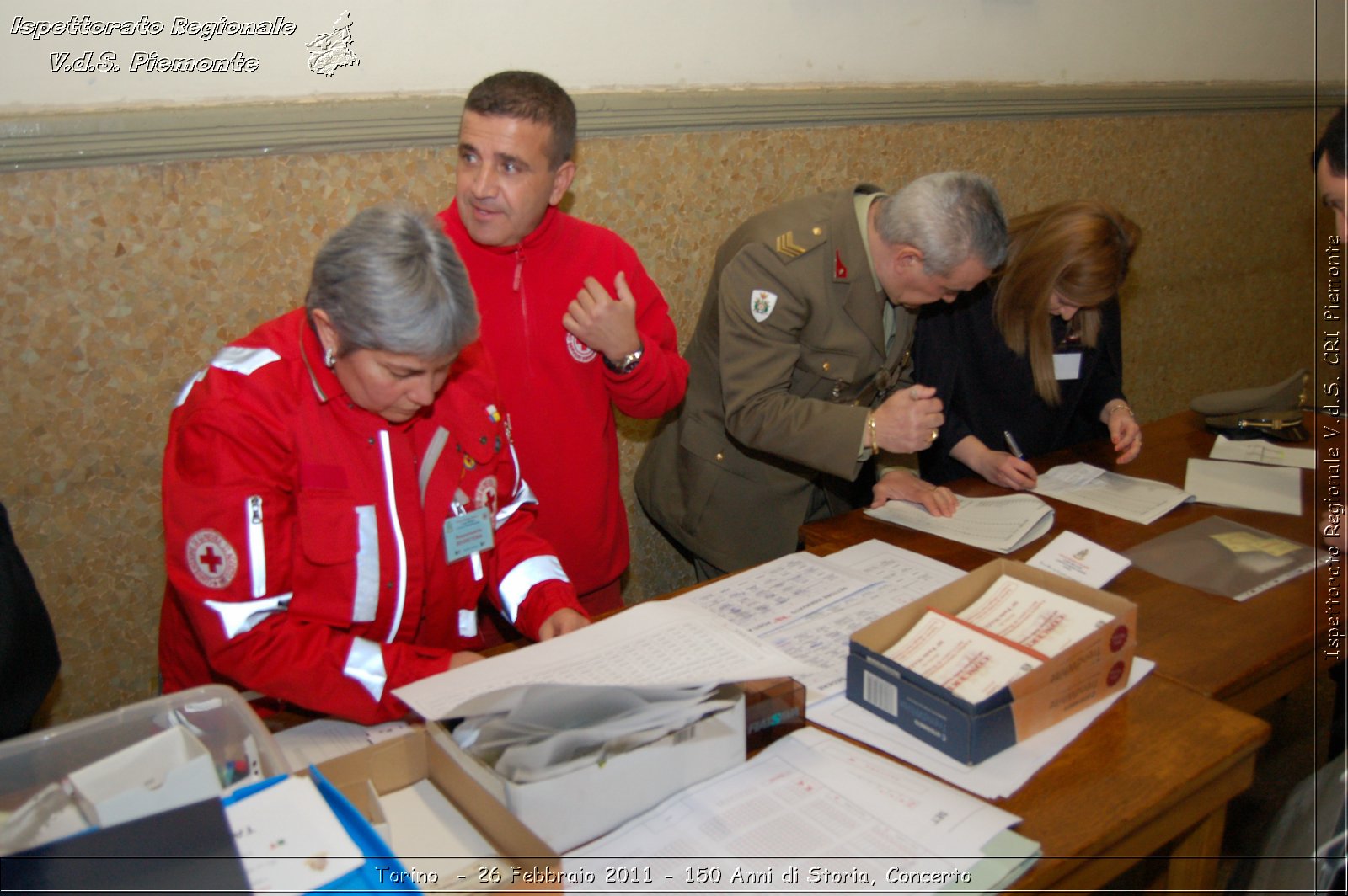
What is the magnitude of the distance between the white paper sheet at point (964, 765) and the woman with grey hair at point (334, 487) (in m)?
0.46

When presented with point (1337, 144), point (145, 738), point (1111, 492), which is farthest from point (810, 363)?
point (145, 738)

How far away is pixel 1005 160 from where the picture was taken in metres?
3.62

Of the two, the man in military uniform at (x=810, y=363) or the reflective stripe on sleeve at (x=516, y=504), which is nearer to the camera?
the reflective stripe on sleeve at (x=516, y=504)

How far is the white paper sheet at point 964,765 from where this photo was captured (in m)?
1.34

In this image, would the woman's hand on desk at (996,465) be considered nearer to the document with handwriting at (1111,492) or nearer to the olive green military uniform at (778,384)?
the document with handwriting at (1111,492)

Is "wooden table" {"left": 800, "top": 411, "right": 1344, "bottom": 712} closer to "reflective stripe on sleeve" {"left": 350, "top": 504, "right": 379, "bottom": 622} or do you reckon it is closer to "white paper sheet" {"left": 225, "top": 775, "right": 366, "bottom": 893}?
"reflective stripe on sleeve" {"left": 350, "top": 504, "right": 379, "bottom": 622}

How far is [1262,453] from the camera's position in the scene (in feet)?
8.71

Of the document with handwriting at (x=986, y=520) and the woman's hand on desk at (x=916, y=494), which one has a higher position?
the woman's hand on desk at (x=916, y=494)

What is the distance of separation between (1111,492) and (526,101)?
1.60 m

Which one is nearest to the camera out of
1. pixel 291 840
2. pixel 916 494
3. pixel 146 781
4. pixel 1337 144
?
pixel 291 840

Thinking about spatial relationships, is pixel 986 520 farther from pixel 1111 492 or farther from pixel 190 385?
pixel 190 385

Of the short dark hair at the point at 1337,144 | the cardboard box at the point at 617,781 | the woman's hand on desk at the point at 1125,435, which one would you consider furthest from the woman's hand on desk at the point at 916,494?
the cardboard box at the point at 617,781

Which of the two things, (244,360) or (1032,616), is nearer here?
(244,360)

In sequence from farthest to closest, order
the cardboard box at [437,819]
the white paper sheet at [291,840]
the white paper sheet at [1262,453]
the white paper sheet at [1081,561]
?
the white paper sheet at [1262,453] < the white paper sheet at [1081,561] < the cardboard box at [437,819] < the white paper sheet at [291,840]
